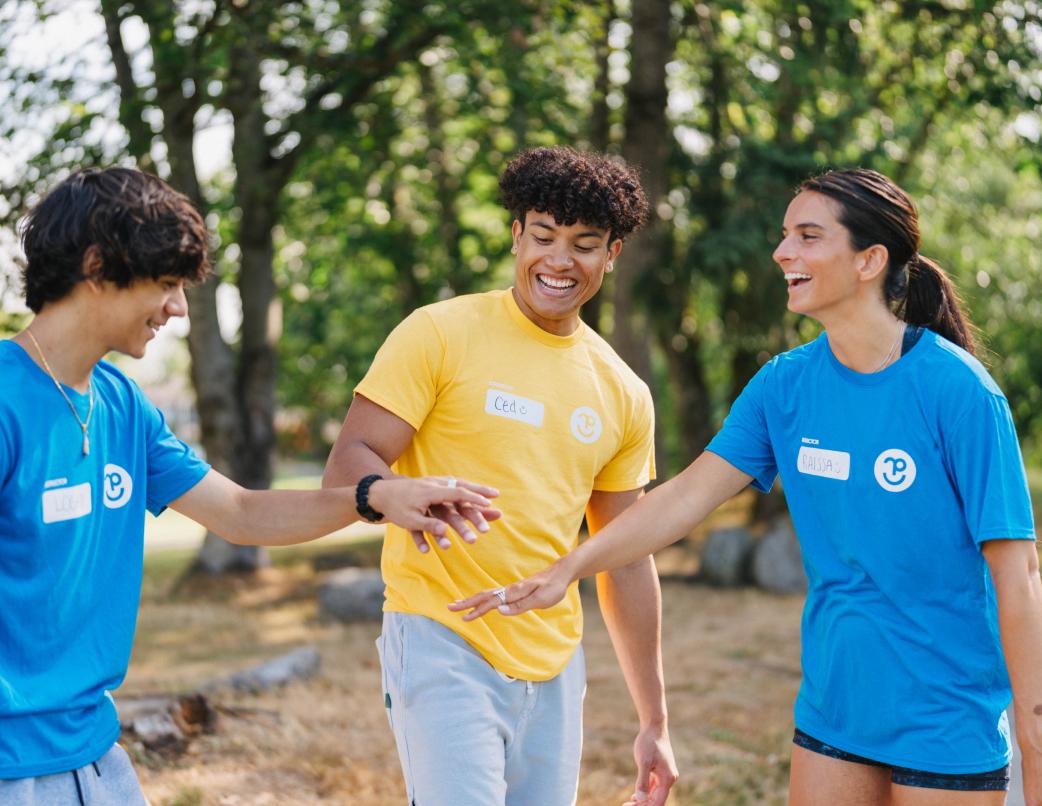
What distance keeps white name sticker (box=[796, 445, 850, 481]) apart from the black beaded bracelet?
39.1 inches

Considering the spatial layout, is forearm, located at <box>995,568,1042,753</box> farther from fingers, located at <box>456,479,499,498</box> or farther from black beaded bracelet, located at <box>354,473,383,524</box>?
black beaded bracelet, located at <box>354,473,383,524</box>

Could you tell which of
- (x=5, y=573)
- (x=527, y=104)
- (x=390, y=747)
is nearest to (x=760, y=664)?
(x=390, y=747)

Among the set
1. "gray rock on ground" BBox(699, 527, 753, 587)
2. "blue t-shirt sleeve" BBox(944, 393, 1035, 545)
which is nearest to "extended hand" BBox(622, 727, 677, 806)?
"blue t-shirt sleeve" BBox(944, 393, 1035, 545)

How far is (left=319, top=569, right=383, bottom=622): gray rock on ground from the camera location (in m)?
11.2

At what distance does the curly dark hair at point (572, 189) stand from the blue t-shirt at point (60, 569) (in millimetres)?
1270

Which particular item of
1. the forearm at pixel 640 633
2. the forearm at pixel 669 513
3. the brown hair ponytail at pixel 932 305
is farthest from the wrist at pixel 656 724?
the brown hair ponytail at pixel 932 305

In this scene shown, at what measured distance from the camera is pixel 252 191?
12.6m

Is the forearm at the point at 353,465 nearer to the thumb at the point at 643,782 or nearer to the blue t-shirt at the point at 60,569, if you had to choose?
the blue t-shirt at the point at 60,569

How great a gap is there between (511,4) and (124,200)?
8.09 meters

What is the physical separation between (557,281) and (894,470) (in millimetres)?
1005

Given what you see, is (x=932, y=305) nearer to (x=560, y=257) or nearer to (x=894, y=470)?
(x=894, y=470)

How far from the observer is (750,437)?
313cm

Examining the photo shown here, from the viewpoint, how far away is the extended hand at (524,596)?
9.58ft

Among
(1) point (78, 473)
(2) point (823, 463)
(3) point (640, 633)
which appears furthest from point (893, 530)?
(1) point (78, 473)
